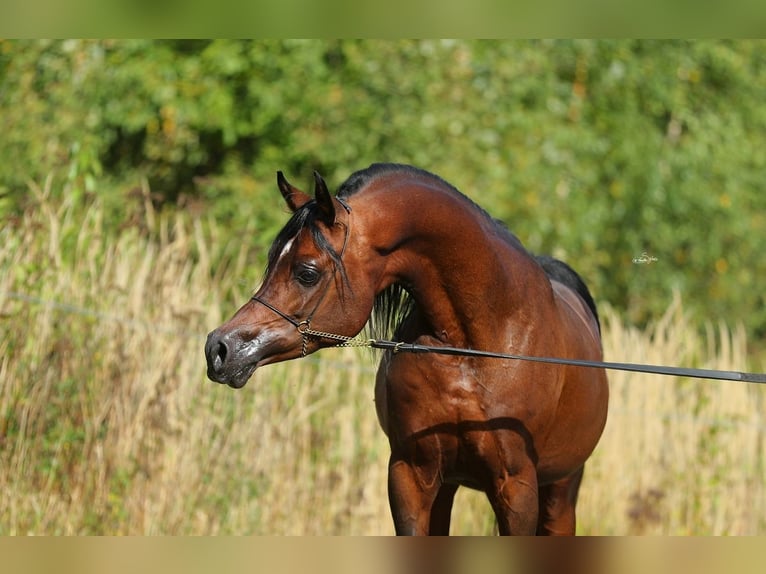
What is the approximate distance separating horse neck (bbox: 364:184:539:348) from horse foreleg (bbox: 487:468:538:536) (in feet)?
1.81

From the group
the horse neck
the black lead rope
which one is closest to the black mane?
the horse neck

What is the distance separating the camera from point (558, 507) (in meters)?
5.42

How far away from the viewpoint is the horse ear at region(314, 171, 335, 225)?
3819mm

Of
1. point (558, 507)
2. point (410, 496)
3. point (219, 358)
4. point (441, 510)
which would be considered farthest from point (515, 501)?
point (219, 358)

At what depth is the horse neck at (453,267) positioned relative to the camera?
164 inches

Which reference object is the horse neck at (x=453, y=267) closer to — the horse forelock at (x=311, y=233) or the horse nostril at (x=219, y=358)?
the horse forelock at (x=311, y=233)

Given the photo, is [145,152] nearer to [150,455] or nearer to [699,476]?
[150,455]

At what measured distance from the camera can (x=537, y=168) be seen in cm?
1181

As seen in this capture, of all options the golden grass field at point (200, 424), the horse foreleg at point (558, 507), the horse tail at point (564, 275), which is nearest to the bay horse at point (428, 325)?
the horse foreleg at point (558, 507)

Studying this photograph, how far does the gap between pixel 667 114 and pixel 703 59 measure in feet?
2.52

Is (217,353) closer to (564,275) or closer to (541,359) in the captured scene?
(541,359)

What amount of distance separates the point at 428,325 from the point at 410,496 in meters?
0.69

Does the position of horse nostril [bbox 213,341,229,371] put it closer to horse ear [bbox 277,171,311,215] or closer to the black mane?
the black mane
